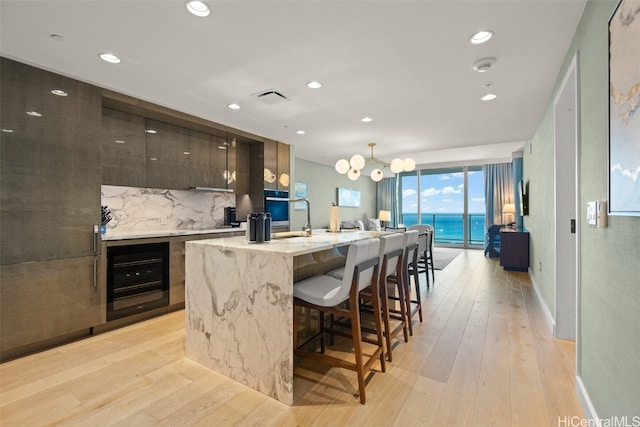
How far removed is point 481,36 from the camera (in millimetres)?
2168

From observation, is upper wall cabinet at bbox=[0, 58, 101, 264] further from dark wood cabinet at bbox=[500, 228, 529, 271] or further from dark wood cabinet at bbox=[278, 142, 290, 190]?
dark wood cabinet at bbox=[500, 228, 529, 271]

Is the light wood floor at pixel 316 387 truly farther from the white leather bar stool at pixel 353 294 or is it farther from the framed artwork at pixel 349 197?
the framed artwork at pixel 349 197

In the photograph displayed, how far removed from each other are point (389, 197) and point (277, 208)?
6.52 metres

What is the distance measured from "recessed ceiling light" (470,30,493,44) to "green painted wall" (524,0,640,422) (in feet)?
1.75

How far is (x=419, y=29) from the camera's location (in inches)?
82.2

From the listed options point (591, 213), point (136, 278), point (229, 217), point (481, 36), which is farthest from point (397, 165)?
point (136, 278)

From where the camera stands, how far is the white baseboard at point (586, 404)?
61.4 inches

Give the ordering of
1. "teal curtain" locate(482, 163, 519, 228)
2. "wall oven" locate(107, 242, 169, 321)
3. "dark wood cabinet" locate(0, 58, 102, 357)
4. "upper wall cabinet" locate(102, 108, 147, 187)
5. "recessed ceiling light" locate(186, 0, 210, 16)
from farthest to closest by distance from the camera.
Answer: "teal curtain" locate(482, 163, 519, 228), "upper wall cabinet" locate(102, 108, 147, 187), "wall oven" locate(107, 242, 169, 321), "dark wood cabinet" locate(0, 58, 102, 357), "recessed ceiling light" locate(186, 0, 210, 16)

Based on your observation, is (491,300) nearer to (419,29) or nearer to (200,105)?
(419,29)

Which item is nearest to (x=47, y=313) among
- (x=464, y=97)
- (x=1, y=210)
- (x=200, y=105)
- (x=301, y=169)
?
(x=1, y=210)

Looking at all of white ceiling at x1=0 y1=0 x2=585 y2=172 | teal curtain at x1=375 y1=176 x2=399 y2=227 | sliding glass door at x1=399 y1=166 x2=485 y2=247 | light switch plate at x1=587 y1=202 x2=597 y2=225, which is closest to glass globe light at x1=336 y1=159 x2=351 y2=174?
white ceiling at x1=0 y1=0 x2=585 y2=172

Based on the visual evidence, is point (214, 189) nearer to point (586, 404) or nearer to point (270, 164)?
point (270, 164)

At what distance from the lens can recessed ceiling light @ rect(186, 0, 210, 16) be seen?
1827mm

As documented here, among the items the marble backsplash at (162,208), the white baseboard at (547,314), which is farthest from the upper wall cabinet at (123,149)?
the white baseboard at (547,314)
